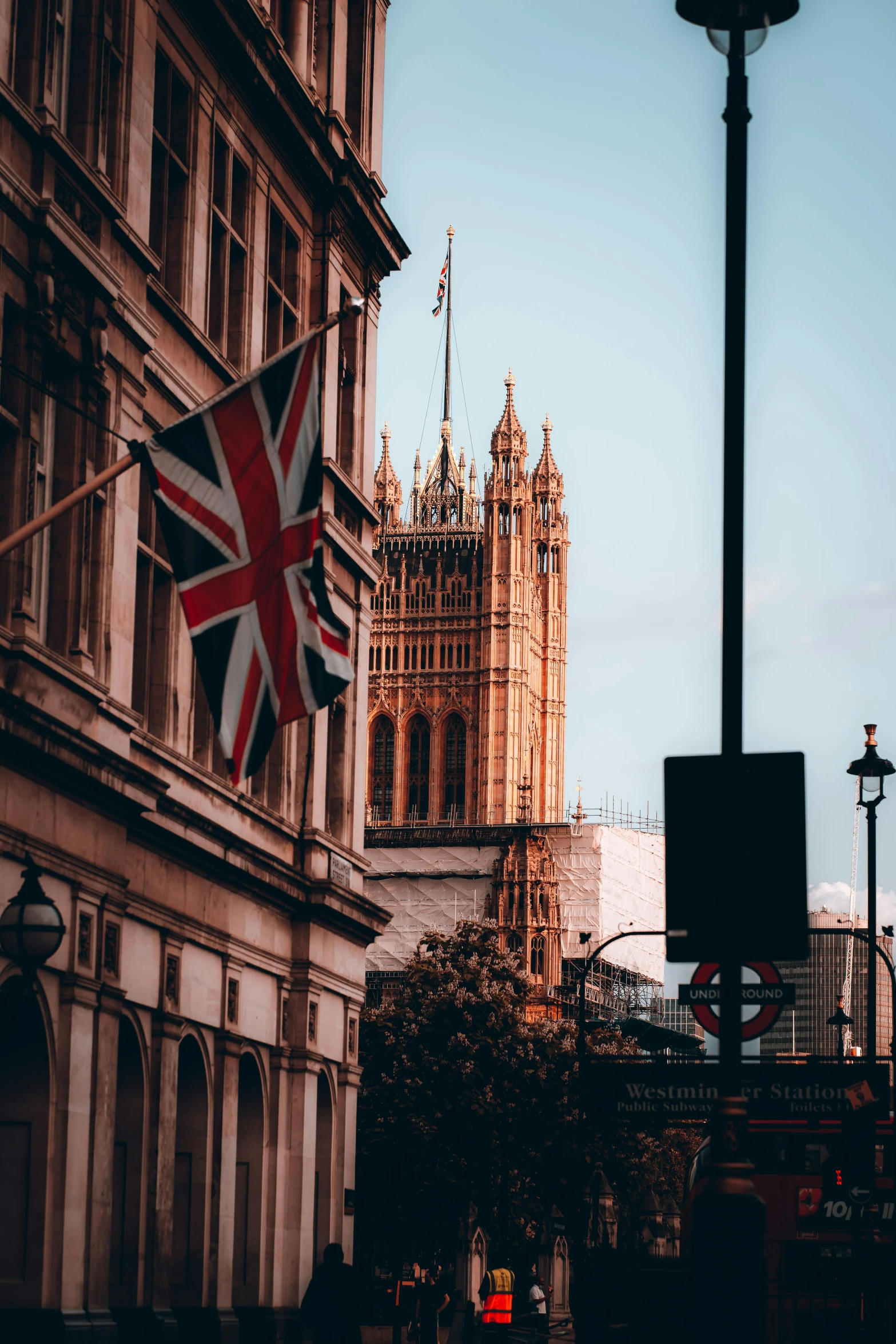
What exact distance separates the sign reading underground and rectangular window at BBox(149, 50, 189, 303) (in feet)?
46.0

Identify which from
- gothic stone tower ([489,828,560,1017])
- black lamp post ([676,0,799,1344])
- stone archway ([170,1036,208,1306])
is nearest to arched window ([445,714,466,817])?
gothic stone tower ([489,828,560,1017])

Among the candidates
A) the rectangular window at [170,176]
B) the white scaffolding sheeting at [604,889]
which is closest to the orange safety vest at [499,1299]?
the rectangular window at [170,176]

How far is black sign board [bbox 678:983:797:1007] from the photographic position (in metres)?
16.3

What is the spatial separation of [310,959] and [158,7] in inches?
579

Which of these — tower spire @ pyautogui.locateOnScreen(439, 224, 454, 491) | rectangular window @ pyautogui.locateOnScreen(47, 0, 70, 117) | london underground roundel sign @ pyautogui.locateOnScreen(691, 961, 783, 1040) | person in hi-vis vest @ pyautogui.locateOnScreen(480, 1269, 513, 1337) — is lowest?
person in hi-vis vest @ pyautogui.locateOnScreen(480, 1269, 513, 1337)

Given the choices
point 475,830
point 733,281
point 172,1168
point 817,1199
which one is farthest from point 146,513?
point 475,830

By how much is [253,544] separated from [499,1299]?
2520cm

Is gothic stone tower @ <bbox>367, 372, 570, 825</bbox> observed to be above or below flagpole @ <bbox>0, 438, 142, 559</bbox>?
above

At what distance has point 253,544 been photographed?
634 inches

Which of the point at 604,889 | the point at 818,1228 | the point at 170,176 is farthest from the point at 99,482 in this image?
the point at 604,889

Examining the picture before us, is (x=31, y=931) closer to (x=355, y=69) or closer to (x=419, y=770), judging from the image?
(x=355, y=69)

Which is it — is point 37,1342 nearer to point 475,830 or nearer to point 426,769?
point 475,830

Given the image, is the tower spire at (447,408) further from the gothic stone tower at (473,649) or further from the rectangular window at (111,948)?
the rectangular window at (111,948)

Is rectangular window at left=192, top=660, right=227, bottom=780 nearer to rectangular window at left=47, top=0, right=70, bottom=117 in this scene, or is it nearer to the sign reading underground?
rectangular window at left=47, top=0, right=70, bottom=117
